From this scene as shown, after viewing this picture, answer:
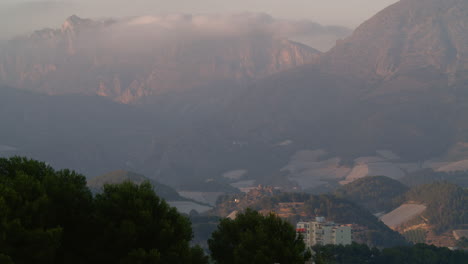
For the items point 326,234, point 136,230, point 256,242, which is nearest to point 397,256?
point 326,234

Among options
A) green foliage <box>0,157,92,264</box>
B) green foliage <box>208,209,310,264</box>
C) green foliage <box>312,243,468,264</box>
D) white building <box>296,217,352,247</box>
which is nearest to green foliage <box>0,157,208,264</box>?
green foliage <box>0,157,92,264</box>

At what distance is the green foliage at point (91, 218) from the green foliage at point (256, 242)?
4.03m

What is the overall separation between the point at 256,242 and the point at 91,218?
11.5m

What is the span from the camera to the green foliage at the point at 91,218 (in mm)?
51969

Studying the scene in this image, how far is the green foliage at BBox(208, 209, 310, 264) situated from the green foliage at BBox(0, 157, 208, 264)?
4027mm

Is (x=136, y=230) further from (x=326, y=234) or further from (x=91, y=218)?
(x=326, y=234)

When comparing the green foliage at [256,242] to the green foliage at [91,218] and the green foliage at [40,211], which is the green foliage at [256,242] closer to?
the green foliage at [91,218]

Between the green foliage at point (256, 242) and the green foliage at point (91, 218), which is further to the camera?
the green foliage at point (256, 242)

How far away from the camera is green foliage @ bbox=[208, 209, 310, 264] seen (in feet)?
193

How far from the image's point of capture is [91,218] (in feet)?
186

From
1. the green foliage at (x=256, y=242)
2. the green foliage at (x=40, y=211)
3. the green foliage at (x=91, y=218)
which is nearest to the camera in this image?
the green foliage at (x=40, y=211)

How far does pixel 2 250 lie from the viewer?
157ft

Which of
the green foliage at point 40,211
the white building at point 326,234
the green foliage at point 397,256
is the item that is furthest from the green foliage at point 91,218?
the white building at point 326,234

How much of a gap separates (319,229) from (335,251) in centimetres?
4407
